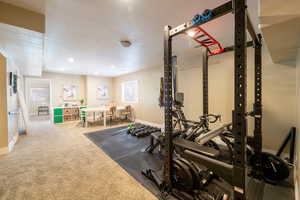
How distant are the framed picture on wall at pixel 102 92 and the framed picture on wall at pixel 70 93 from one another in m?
1.17

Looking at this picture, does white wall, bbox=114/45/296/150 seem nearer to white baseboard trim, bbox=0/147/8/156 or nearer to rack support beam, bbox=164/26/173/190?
rack support beam, bbox=164/26/173/190

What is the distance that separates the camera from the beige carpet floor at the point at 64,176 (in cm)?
154

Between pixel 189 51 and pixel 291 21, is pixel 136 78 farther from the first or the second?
pixel 291 21

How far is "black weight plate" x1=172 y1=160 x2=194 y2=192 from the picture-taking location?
1.44 meters

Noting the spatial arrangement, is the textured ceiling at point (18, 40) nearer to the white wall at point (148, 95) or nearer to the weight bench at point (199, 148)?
the weight bench at point (199, 148)

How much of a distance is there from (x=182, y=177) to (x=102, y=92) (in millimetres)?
6877

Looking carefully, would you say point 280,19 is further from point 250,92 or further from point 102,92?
point 102,92

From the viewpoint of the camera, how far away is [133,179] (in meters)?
1.82

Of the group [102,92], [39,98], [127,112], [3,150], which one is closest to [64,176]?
[3,150]

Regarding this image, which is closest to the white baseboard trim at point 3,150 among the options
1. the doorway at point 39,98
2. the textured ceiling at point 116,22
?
the textured ceiling at point 116,22

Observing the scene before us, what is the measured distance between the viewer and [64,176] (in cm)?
189

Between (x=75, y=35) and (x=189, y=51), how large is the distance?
8.80 feet

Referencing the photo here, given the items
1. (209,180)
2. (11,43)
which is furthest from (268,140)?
(11,43)

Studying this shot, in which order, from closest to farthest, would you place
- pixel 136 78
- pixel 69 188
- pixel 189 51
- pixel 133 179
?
1. pixel 69 188
2. pixel 133 179
3. pixel 189 51
4. pixel 136 78
